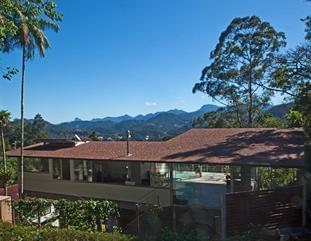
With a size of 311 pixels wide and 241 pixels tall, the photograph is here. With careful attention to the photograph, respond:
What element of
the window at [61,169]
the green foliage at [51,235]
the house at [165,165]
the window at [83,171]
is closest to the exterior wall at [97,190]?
the house at [165,165]

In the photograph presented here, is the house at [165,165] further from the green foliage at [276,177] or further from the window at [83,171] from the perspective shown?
the green foliage at [276,177]

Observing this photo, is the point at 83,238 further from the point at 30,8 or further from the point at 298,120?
the point at 298,120

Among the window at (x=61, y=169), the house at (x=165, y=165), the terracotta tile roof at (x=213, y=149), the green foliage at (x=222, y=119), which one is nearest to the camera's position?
the terracotta tile roof at (x=213, y=149)

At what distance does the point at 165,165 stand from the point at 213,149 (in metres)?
3.17

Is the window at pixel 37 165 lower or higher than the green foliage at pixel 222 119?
lower

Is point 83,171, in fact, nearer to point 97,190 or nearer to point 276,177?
point 97,190

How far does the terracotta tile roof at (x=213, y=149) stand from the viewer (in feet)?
42.3

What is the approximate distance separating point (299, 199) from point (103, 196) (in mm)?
10064

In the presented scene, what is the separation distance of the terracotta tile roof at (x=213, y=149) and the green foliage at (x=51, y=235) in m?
5.53

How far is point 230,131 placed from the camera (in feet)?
59.2

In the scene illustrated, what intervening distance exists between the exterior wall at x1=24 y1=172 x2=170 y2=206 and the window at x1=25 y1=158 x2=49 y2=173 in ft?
1.07

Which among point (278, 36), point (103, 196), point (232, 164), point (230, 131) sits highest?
point (278, 36)

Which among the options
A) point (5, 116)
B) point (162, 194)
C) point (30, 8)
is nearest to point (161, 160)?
point (162, 194)

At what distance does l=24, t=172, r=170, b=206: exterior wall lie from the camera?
631 inches
